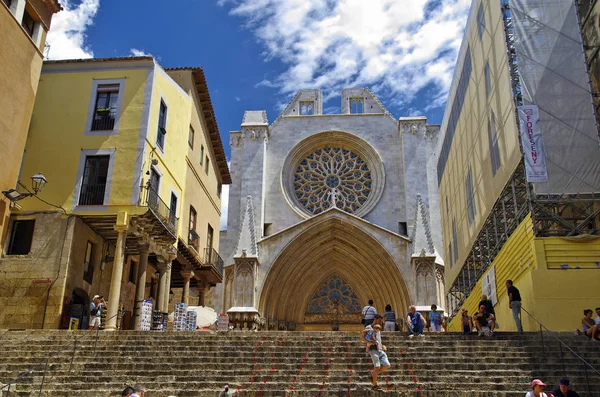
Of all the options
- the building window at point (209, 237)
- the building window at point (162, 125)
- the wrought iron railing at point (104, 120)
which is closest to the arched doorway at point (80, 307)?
the wrought iron railing at point (104, 120)

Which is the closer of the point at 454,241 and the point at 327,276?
the point at 454,241

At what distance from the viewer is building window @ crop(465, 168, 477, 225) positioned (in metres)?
22.7

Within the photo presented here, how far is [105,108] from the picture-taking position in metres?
19.2

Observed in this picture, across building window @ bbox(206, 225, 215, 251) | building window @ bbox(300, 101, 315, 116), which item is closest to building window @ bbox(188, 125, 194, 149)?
building window @ bbox(206, 225, 215, 251)

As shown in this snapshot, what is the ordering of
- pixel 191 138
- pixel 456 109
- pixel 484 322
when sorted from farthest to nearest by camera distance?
pixel 456 109
pixel 191 138
pixel 484 322

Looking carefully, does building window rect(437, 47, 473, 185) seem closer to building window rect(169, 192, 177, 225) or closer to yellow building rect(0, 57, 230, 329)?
yellow building rect(0, 57, 230, 329)

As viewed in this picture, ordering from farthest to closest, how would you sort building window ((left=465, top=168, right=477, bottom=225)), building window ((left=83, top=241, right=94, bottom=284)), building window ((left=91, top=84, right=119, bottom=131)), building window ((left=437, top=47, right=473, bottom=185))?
building window ((left=437, top=47, right=473, bottom=185))
building window ((left=465, top=168, right=477, bottom=225))
building window ((left=91, top=84, right=119, bottom=131))
building window ((left=83, top=241, right=94, bottom=284))

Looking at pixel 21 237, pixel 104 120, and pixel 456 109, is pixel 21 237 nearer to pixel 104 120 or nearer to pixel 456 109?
pixel 104 120

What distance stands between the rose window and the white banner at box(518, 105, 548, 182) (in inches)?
578

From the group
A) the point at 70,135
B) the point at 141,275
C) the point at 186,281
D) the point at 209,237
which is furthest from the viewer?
the point at 209,237

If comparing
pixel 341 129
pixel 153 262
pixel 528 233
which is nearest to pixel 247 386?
pixel 528 233

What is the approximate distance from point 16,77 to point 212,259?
36.1 feet

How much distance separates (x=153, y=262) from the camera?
22.6 m

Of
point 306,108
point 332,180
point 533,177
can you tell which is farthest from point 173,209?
point 306,108
